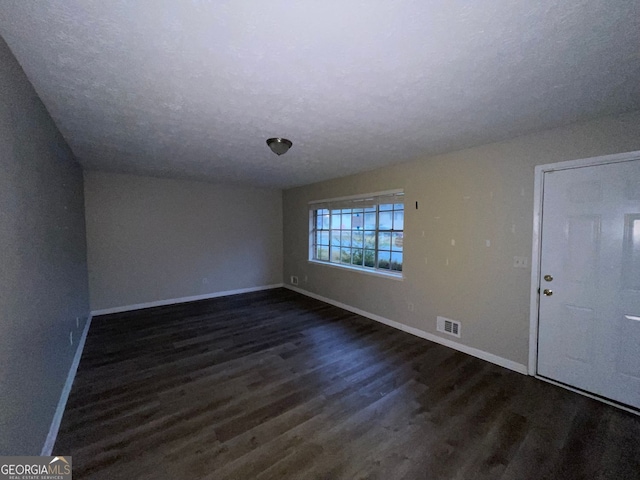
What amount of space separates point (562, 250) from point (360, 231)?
2.66 m

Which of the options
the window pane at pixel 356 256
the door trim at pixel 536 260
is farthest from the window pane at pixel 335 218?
the door trim at pixel 536 260

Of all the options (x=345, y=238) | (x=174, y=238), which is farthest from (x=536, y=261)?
(x=174, y=238)

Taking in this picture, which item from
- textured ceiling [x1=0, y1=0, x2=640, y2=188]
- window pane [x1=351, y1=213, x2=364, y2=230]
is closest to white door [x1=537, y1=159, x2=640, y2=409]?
textured ceiling [x1=0, y1=0, x2=640, y2=188]

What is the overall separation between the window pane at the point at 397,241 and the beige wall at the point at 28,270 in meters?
3.73

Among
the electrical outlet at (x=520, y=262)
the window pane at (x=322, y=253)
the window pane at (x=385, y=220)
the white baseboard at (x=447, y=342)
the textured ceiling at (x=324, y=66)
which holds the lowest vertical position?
the white baseboard at (x=447, y=342)

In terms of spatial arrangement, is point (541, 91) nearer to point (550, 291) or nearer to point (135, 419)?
point (550, 291)

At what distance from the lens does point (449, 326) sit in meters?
3.13

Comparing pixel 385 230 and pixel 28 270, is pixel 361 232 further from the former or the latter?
pixel 28 270

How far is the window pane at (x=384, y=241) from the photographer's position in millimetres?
4020

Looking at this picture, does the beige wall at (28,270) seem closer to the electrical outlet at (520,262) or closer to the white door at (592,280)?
the electrical outlet at (520,262)

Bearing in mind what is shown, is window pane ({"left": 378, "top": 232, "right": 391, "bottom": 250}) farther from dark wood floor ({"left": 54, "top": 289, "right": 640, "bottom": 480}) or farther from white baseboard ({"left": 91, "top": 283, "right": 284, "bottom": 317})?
white baseboard ({"left": 91, "top": 283, "right": 284, "bottom": 317})

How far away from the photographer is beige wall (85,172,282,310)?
4.21m

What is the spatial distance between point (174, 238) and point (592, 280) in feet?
18.9

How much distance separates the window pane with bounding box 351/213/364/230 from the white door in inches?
98.1
